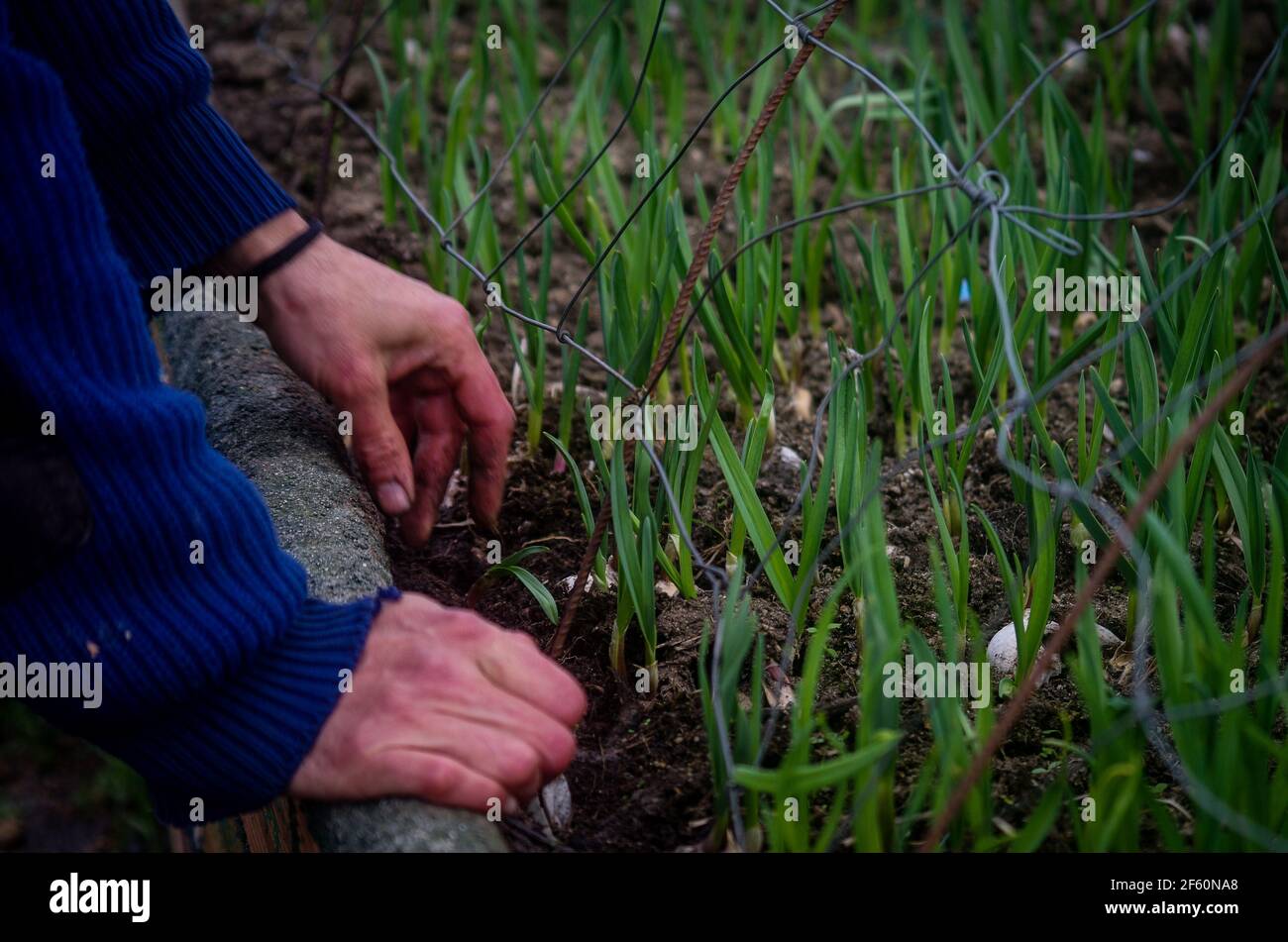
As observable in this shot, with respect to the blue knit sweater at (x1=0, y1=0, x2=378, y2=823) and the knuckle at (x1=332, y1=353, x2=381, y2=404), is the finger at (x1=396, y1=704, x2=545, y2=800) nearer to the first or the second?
the blue knit sweater at (x1=0, y1=0, x2=378, y2=823)

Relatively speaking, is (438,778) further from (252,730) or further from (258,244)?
(258,244)

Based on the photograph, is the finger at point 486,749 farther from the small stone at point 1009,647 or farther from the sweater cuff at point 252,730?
the small stone at point 1009,647

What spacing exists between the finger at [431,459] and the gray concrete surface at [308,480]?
5cm

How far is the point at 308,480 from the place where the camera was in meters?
1.40

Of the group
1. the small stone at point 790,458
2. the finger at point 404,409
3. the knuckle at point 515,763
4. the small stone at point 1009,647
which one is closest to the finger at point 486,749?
the knuckle at point 515,763

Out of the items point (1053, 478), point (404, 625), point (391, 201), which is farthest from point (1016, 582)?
point (391, 201)

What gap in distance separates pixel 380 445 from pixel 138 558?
12.9 inches

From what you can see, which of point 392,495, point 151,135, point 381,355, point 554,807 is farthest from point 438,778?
point 151,135

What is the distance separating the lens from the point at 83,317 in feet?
3.16

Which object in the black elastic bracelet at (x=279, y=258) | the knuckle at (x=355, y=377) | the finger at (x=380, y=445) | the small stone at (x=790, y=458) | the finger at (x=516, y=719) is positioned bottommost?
the finger at (x=516, y=719)

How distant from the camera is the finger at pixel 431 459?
4.43 ft
